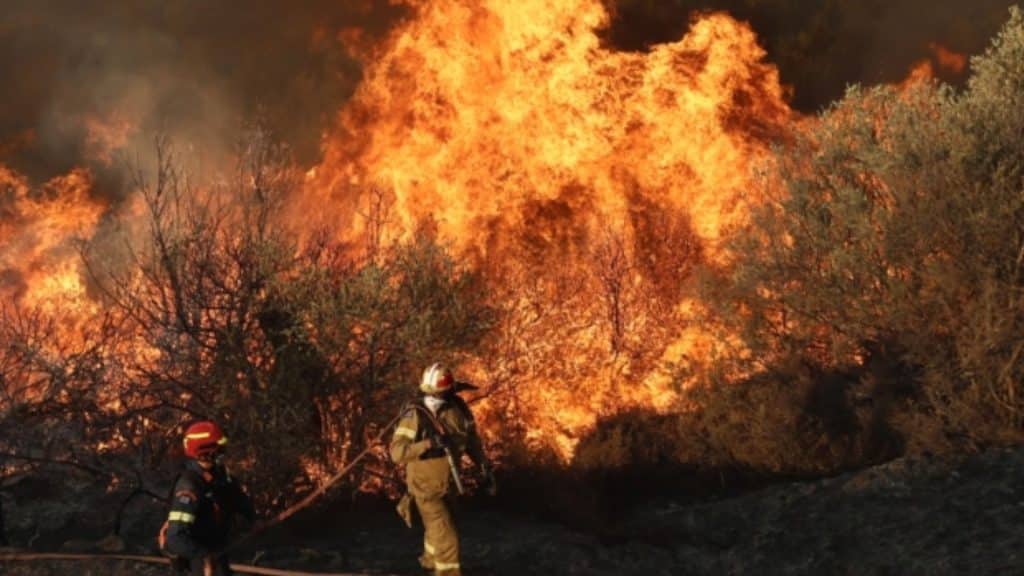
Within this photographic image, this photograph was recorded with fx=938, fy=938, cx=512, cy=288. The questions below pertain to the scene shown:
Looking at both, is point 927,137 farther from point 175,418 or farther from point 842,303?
point 175,418

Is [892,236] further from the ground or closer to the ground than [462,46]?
closer to the ground

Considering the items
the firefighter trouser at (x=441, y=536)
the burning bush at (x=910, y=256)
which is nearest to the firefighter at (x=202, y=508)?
the firefighter trouser at (x=441, y=536)

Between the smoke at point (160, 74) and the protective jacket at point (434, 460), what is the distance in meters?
25.4

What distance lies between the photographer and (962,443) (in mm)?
11008

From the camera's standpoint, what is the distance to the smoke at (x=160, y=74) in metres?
34.0

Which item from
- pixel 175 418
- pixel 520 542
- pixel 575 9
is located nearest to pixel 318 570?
pixel 520 542

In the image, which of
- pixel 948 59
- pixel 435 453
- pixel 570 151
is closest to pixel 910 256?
pixel 435 453

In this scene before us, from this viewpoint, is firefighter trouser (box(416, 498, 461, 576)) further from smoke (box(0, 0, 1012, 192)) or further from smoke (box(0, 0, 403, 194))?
smoke (box(0, 0, 403, 194))

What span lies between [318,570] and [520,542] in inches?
88.8

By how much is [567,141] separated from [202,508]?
17421 millimetres

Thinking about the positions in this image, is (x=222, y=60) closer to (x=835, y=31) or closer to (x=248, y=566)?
(x=835, y=31)

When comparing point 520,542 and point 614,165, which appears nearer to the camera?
point 520,542

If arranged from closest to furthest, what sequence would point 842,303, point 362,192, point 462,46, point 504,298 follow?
point 842,303 → point 504,298 → point 362,192 → point 462,46

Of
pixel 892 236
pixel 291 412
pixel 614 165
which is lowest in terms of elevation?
pixel 291 412
